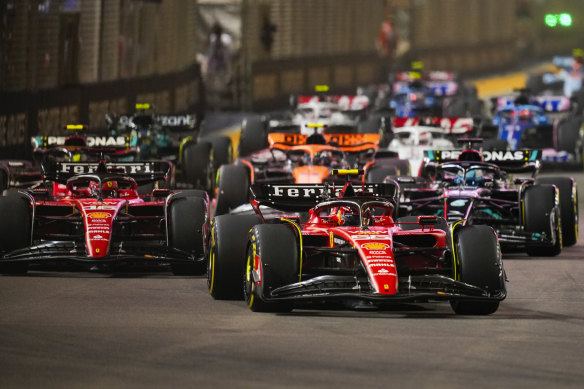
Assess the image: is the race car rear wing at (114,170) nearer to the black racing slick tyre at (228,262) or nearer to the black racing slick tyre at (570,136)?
the black racing slick tyre at (228,262)

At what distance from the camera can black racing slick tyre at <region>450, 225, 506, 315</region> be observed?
44.5ft

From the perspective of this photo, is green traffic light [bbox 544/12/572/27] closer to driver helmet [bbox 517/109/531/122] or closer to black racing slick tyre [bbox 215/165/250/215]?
driver helmet [bbox 517/109/531/122]

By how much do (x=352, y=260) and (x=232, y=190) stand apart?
9.27m

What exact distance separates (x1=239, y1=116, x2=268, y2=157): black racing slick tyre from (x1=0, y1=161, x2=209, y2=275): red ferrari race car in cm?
1512

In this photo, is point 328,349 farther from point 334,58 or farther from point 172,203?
point 334,58

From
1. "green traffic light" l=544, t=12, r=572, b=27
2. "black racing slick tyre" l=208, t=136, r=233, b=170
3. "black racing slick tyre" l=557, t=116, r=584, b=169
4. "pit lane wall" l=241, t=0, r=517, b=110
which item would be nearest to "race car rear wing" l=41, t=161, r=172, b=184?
"black racing slick tyre" l=208, t=136, r=233, b=170

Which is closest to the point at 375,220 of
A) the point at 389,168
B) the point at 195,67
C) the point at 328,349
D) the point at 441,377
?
the point at 328,349

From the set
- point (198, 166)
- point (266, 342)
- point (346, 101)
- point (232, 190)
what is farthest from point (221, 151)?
point (266, 342)

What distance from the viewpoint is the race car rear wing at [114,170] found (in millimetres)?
19047

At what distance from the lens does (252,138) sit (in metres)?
33.5

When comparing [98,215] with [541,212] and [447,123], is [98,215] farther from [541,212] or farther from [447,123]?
[447,123]

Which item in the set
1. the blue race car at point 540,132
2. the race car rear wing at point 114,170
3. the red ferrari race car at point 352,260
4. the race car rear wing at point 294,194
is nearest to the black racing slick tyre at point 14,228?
the race car rear wing at point 114,170

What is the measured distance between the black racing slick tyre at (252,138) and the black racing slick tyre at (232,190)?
9466 millimetres

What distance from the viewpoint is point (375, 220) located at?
14.9 metres
